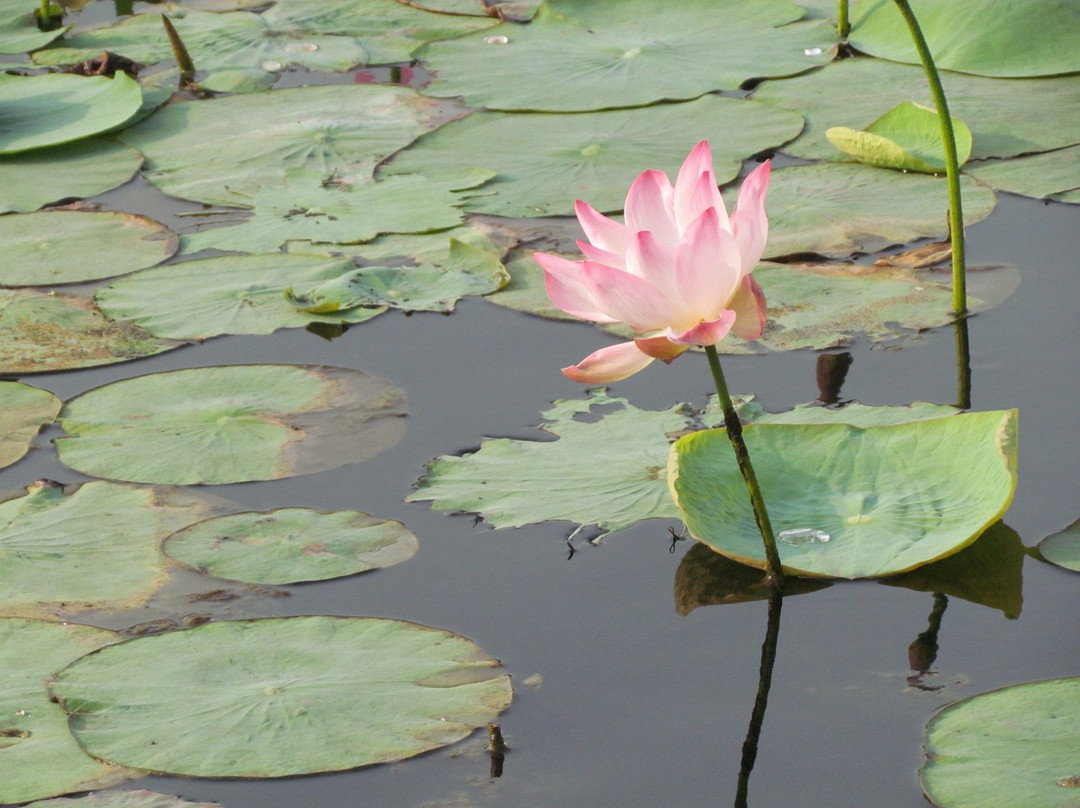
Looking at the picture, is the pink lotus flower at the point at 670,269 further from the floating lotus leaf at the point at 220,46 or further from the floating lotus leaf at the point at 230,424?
the floating lotus leaf at the point at 220,46

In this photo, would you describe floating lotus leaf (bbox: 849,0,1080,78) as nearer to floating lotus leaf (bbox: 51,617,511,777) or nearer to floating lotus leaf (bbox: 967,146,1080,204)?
floating lotus leaf (bbox: 967,146,1080,204)

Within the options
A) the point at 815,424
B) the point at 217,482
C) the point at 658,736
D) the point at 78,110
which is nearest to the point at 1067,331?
the point at 815,424

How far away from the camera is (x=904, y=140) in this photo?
3367 millimetres

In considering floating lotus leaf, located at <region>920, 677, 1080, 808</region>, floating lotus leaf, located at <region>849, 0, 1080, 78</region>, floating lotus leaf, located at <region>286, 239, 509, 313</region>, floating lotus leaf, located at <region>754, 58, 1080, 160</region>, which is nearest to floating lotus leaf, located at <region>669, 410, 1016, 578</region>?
floating lotus leaf, located at <region>920, 677, 1080, 808</region>

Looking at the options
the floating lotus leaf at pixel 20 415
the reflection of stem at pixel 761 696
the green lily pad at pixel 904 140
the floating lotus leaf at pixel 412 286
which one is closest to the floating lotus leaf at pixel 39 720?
the floating lotus leaf at pixel 20 415

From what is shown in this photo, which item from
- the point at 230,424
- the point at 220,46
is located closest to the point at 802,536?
the point at 230,424

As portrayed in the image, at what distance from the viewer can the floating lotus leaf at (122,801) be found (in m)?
1.60

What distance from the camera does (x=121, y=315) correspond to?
294cm

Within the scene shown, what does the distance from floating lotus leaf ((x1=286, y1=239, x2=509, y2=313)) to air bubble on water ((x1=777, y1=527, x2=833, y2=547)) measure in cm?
118

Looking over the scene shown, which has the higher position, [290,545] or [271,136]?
[271,136]

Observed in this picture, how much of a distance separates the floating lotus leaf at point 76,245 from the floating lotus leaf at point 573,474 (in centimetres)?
127

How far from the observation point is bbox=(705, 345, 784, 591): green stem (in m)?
1.69

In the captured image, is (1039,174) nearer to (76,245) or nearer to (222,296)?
(222,296)

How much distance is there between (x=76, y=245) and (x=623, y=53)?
1.78 meters
